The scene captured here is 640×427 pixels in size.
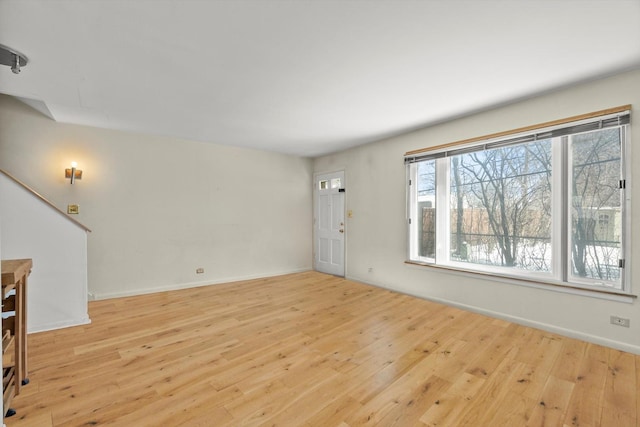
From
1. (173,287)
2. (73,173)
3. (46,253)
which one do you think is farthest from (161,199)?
(46,253)

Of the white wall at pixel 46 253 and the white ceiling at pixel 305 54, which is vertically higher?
the white ceiling at pixel 305 54

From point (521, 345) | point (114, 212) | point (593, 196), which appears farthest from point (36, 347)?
point (593, 196)

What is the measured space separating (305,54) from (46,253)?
3.41m

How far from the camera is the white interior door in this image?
219 inches

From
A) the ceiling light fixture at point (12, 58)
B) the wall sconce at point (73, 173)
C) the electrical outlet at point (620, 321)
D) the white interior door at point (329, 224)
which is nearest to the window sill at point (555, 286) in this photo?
the electrical outlet at point (620, 321)

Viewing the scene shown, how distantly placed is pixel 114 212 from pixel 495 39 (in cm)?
496

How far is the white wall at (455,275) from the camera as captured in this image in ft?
8.42

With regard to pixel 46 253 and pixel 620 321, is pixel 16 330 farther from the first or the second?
pixel 620 321

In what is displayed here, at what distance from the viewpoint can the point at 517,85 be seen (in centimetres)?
275

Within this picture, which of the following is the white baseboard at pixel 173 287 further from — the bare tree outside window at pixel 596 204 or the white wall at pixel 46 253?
the bare tree outside window at pixel 596 204

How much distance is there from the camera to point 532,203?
3148 millimetres

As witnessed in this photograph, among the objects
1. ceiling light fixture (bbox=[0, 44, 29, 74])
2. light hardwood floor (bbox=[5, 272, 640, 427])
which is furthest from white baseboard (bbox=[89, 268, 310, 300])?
ceiling light fixture (bbox=[0, 44, 29, 74])

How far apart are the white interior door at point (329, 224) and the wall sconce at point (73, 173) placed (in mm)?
3970

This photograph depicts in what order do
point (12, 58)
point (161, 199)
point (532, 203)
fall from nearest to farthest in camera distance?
point (12, 58), point (532, 203), point (161, 199)
